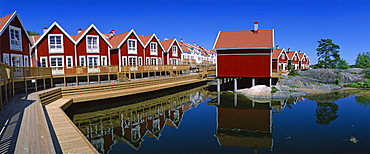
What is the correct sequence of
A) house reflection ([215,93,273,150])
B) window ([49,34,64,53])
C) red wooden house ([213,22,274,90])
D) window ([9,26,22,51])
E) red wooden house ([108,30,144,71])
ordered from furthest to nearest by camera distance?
red wooden house ([108,30,144,71]) < red wooden house ([213,22,274,90]) < window ([49,34,64,53]) < window ([9,26,22,51]) < house reflection ([215,93,273,150])

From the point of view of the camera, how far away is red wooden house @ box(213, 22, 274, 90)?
24375 millimetres

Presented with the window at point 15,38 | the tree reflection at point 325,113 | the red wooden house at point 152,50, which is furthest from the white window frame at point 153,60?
the tree reflection at point 325,113

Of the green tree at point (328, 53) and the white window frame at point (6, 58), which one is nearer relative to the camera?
the white window frame at point (6, 58)

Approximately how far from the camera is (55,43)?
912 inches

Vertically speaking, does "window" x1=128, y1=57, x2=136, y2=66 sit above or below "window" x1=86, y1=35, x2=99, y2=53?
below

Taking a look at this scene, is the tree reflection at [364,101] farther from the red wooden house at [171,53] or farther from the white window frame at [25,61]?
the white window frame at [25,61]

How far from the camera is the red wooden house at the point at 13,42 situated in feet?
58.2

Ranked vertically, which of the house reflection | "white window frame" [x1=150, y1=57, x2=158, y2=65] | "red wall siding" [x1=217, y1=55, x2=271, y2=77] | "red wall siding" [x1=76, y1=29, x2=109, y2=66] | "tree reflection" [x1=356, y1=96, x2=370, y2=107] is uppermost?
"red wall siding" [x1=76, y1=29, x2=109, y2=66]

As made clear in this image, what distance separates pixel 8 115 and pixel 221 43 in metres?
21.6

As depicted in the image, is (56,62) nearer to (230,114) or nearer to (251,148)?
(230,114)

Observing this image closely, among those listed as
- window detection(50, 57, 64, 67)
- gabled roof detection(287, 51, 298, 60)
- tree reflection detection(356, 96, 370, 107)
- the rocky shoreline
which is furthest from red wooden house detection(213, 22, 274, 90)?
gabled roof detection(287, 51, 298, 60)

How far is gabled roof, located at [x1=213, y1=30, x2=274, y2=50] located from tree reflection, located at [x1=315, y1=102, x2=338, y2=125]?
8.11 meters

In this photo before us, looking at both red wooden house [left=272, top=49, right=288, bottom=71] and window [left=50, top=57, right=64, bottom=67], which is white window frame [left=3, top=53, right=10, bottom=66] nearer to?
window [left=50, top=57, right=64, bottom=67]

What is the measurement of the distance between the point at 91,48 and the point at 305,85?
27.9 meters
